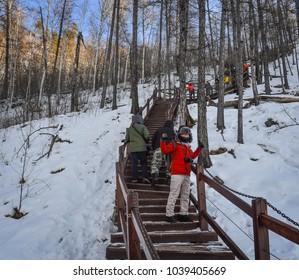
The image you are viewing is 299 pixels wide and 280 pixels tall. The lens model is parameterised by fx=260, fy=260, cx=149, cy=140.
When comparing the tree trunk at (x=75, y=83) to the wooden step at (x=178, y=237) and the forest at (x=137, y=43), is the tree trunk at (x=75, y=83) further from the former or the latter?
the wooden step at (x=178, y=237)

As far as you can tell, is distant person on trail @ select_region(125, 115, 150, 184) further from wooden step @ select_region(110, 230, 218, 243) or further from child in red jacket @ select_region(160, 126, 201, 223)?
wooden step @ select_region(110, 230, 218, 243)

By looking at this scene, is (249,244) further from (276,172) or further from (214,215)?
(276,172)

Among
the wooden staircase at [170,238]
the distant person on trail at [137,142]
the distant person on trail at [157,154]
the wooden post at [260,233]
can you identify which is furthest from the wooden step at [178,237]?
the distant person on trail at [137,142]

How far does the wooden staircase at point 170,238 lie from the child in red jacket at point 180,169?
253 mm

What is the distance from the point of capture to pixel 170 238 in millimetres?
4977

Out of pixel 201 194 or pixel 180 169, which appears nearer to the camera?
pixel 180 169

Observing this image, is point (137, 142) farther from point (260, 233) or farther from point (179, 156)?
point (260, 233)

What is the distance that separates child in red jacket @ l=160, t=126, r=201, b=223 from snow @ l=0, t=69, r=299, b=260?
3.13ft

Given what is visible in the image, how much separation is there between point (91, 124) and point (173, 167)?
10.9 metres

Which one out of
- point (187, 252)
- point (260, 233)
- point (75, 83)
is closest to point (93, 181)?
point (187, 252)

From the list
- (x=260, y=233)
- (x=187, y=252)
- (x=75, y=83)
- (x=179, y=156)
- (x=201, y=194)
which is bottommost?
(x=187, y=252)

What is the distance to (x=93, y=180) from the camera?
9312mm

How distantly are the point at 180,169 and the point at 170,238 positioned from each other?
1344mm

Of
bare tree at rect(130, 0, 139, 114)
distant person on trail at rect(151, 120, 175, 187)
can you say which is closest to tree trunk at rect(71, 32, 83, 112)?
bare tree at rect(130, 0, 139, 114)
